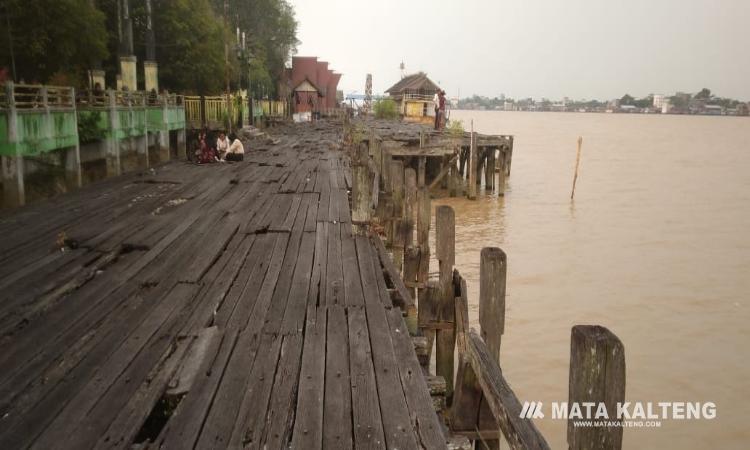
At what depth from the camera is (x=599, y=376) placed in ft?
7.57

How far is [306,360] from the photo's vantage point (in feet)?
13.9

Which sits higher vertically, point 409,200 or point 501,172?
point 409,200

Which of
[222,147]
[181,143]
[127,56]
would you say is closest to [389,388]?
[222,147]

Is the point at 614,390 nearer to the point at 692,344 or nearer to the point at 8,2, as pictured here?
the point at 692,344

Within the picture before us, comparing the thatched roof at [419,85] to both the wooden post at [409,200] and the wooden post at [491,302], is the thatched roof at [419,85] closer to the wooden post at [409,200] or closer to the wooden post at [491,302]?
the wooden post at [409,200]

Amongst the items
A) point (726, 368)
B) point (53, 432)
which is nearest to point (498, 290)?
point (53, 432)

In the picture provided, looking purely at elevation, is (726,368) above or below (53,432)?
below

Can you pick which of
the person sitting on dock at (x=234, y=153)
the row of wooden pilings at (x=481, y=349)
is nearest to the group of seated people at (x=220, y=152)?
the person sitting on dock at (x=234, y=153)

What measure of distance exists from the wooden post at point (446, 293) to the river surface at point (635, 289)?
222cm

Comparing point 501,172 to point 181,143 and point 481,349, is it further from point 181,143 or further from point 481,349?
point 481,349

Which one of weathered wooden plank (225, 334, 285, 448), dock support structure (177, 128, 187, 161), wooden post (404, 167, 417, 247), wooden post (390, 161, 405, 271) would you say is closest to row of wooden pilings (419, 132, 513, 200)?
dock support structure (177, 128, 187, 161)

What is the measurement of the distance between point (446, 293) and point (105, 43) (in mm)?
19736

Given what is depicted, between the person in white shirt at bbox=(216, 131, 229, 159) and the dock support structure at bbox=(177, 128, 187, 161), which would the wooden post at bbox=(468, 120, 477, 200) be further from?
the dock support structure at bbox=(177, 128, 187, 161)

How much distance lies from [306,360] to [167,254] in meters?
3.67
